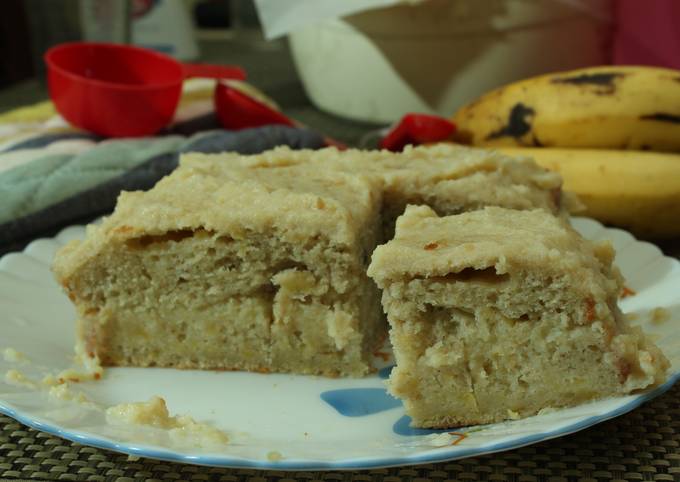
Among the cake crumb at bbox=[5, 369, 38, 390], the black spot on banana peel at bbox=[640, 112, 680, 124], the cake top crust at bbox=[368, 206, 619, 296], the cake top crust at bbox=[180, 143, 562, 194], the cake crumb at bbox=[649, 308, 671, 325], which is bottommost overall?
the cake crumb at bbox=[5, 369, 38, 390]

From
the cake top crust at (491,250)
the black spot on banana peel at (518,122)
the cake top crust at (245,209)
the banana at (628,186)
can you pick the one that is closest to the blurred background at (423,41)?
the black spot on banana peel at (518,122)

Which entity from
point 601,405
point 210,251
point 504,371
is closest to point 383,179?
point 210,251

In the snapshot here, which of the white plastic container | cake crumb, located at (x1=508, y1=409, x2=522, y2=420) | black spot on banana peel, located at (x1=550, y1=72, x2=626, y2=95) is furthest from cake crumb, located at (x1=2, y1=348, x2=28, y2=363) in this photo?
the white plastic container

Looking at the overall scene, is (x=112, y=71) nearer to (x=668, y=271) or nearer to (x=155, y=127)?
(x=155, y=127)

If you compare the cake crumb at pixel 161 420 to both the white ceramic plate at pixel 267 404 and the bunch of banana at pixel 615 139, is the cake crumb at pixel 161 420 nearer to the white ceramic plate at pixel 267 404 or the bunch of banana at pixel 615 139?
the white ceramic plate at pixel 267 404

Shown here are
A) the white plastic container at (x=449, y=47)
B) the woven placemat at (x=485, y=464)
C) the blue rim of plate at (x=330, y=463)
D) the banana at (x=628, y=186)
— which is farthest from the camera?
the white plastic container at (x=449, y=47)

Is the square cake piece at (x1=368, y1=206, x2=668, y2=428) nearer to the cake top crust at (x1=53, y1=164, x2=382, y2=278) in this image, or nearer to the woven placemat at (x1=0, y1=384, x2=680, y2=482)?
the woven placemat at (x1=0, y1=384, x2=680, y2=482)
